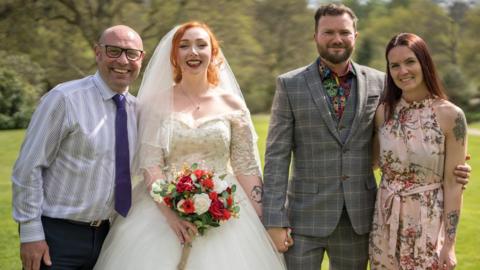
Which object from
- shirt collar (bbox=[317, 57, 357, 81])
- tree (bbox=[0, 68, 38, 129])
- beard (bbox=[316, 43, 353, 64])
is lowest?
tree (bbox=[0, 68, 38, 129])

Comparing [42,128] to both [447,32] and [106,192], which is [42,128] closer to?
[106,192]

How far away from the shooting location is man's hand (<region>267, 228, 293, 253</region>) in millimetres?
3570

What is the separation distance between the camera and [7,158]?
56.6 ft

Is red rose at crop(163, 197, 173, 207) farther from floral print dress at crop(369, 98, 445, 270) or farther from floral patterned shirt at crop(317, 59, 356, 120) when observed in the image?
floral print dress at crop(369, 98, 445, 270)

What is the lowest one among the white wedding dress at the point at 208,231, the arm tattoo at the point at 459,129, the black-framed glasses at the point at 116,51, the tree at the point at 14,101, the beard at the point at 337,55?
the tree at the point at 14,101

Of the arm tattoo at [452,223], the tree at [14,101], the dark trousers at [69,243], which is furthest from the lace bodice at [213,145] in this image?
the tree at [14,101]

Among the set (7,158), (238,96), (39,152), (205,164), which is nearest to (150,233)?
(205,164)

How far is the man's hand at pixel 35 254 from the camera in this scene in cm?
320

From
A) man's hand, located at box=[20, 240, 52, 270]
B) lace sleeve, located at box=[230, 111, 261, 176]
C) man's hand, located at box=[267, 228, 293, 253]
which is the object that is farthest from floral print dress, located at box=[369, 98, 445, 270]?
man's hand, located at box=[20, 240, 52, 270]

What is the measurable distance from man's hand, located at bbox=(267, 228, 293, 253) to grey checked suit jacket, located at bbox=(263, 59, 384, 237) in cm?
5

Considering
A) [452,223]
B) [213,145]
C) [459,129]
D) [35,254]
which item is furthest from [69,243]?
[459,129]

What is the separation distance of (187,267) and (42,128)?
123 cm

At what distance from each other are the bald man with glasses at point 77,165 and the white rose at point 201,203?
1.64ft

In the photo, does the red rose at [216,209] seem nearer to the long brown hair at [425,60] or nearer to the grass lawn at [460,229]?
the long brown hair at [425,60]
